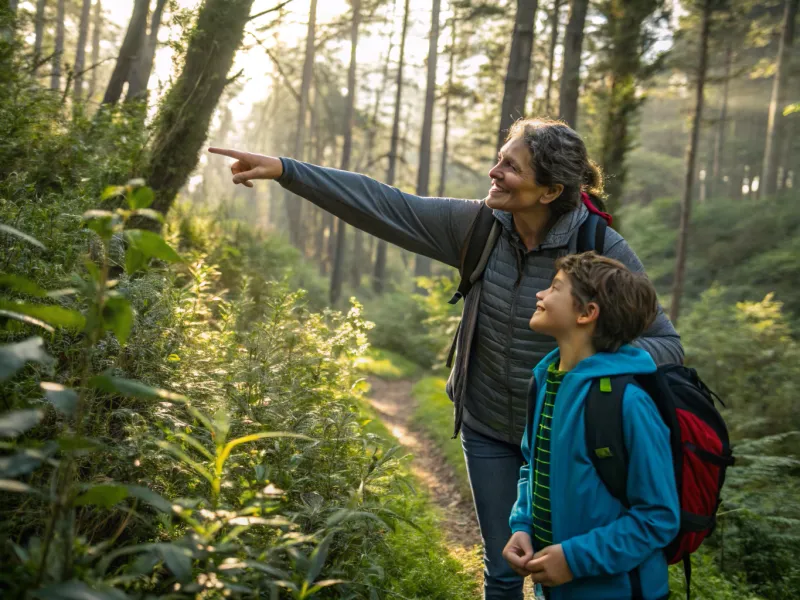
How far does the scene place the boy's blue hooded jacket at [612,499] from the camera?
7.11 ft

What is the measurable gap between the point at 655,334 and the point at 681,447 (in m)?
0.75

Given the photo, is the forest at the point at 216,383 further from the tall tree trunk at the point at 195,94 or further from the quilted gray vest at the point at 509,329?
the quilted gray vest at the point at 509,329

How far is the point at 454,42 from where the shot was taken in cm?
2681

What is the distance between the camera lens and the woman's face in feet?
10.1

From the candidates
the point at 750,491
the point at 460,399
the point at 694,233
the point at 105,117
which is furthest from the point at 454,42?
the point at 460,399

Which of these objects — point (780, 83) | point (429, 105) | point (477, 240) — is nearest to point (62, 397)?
point (477, 240)

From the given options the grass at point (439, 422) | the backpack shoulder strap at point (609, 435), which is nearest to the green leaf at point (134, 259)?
the backpack shoulder strap at point (609, 435)

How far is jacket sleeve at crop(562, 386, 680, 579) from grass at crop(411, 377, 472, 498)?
5.14m

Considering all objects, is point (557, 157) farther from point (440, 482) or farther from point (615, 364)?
point (440, 482)

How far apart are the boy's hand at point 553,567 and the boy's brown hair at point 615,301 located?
750 millimetres

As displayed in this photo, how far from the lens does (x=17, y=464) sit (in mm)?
1590

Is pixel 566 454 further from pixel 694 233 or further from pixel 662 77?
pixel 662 77

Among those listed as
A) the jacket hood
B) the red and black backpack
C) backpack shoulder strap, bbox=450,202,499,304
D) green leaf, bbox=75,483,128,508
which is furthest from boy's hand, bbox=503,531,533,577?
green leaf, bbox=75,483,128,508

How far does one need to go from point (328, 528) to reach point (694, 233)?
28513 mm
